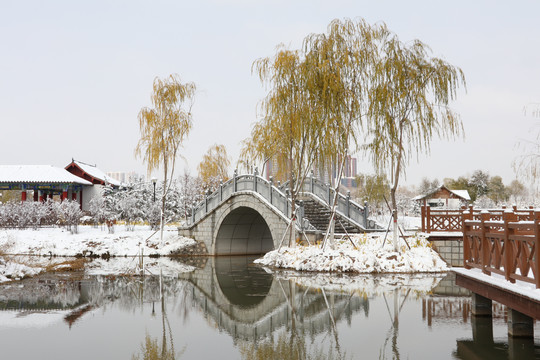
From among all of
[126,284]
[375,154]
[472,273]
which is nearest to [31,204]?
[126,284]

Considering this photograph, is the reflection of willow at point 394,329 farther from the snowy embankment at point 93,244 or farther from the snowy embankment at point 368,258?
the snowy embankment at point 93,244

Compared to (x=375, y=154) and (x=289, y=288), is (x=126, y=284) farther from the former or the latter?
(x=375, y=154)

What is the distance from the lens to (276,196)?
20.9 meters

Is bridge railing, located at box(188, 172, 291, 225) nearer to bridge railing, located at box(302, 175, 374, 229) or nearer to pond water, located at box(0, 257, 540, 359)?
bridge railing, located at box(302, 175, 374, 229)

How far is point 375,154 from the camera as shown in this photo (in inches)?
658

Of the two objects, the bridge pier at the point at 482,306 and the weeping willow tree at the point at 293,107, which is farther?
the weeping willow tree at the point at 293,107

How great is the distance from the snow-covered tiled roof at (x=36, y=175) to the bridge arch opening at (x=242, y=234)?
48.5 ft

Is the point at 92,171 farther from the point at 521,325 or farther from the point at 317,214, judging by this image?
the point at 521,325

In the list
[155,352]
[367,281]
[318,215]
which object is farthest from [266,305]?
[318,215]

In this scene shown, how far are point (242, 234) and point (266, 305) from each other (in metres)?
15.6

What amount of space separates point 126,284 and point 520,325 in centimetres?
939

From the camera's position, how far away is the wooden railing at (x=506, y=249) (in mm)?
6406

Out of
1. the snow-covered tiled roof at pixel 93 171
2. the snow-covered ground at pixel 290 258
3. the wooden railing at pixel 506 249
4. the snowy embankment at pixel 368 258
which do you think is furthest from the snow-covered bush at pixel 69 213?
the wooden railing at pixel 506 249

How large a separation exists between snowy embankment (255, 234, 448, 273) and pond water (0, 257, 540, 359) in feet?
4.57
